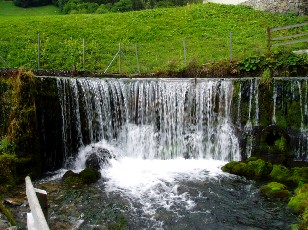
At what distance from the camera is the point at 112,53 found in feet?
76.4

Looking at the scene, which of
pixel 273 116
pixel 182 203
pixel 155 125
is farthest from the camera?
pixel 155 125

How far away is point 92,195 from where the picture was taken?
10203 millimetres

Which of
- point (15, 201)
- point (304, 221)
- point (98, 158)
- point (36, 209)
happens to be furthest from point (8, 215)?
point (304, 221)

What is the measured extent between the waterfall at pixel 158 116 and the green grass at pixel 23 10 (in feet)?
107

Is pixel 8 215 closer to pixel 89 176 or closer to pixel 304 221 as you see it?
pixel 89 176

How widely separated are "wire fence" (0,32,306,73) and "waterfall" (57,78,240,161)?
5.06 m

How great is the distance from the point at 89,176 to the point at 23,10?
125 ft

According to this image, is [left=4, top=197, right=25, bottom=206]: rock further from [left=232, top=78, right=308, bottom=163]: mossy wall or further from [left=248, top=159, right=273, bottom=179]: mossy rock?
[left=232, top=78, right=308, bottom=163]: mossy wall

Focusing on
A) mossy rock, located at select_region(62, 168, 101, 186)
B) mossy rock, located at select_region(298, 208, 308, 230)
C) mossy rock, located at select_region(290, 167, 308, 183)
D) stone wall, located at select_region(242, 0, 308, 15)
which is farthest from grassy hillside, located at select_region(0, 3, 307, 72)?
mossy rock, located at select_region(298, 208, 308, 230)

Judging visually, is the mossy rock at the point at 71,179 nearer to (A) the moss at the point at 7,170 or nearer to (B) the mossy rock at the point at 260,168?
(A) the moss at the point at 7,170

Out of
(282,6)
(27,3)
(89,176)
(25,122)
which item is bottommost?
(89,176)

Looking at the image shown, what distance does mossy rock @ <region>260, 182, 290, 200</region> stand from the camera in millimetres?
10164

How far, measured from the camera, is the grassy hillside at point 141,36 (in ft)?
69.8

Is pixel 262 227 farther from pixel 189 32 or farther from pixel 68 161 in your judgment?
pixel 189 32
